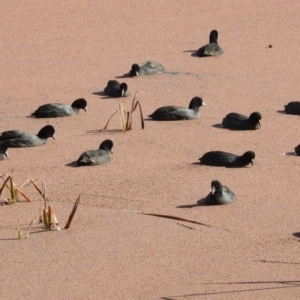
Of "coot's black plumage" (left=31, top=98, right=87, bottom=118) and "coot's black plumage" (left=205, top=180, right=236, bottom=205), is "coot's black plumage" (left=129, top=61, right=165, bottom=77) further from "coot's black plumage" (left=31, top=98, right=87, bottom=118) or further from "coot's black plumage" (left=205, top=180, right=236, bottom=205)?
"coot's black plumage" (left=205, top=180, right=236, bottom=205)

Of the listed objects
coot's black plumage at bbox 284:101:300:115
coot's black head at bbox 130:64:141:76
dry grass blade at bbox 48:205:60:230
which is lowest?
dry grass blade at bbox 48:205:60:230

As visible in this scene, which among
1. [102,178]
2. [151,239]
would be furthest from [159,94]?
[151,239]

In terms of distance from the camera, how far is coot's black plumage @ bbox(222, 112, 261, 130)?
15.6 metres

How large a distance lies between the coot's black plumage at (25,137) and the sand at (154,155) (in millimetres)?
116

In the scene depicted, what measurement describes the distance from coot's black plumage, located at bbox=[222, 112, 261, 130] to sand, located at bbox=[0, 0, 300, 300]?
0.15 meters

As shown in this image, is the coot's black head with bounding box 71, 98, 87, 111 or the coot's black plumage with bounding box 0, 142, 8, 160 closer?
the coot's black plumage with bounding box 0, 142, 8, 160

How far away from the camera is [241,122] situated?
15680 millimetres

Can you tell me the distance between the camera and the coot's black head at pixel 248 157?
A: 13.7 metres

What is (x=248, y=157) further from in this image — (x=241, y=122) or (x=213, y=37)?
(x=213, y=37)

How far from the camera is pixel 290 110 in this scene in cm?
1658

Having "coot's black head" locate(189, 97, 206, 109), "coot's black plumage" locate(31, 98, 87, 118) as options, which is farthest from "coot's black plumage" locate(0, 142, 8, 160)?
"coot's black head" locate(189, 97, 206, 109)

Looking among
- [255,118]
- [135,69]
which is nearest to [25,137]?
[255,118]

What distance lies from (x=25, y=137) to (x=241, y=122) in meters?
2.93

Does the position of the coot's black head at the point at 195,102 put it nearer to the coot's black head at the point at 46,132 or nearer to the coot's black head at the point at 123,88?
the coot's black head at the point at 123,88
